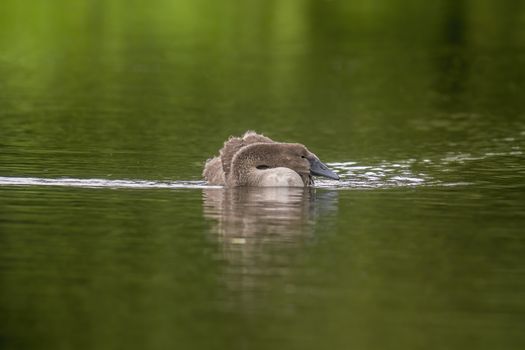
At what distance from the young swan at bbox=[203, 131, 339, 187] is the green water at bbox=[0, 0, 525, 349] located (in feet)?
0.75

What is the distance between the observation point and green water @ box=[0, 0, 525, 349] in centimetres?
1095

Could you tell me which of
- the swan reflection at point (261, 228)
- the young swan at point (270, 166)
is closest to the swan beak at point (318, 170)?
the young swan at point (270, 166)

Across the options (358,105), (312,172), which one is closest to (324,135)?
(358,105)

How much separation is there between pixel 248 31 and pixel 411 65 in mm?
10927

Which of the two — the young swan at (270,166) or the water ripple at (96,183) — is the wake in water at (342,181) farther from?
the young swan at (270,166)

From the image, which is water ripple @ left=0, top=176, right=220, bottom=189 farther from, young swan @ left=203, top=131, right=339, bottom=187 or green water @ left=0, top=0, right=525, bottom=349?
young swan @ left=203, top=131, right=339, bottom=187

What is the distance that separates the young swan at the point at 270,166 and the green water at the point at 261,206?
0.75ft

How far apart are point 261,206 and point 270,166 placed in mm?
1762

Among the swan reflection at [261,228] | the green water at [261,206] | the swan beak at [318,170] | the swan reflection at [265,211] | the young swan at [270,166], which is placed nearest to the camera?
the green water at [261,206]

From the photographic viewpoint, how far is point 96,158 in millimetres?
21281

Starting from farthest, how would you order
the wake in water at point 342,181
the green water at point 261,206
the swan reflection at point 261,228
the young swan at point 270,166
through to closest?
1. the wake in water at point 342,181
2. the young swan at point 270,166
3. the swan reflection at point 261,228
4. the green water at point 261,206

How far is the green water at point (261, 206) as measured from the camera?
10953 millimetres

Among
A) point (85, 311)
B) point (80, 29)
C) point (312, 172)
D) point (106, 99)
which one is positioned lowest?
point (85, 311)

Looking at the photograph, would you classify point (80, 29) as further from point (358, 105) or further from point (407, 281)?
point (407, 281)
